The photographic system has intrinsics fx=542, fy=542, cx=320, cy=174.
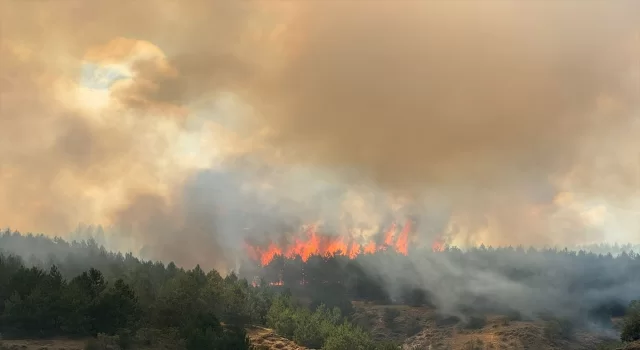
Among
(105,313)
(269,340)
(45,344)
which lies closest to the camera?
(45,344)

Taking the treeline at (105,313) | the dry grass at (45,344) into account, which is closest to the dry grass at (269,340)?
the treeline at (105,313)

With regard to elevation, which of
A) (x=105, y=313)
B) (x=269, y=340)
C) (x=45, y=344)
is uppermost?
(x=105, y=313)

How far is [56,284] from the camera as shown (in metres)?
111

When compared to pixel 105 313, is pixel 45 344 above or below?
below

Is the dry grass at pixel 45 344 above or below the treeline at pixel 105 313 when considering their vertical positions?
below

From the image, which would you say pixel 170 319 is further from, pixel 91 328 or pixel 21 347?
pixel 21 347

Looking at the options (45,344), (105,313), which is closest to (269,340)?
(105,313)

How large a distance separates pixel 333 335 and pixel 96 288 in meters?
76.5

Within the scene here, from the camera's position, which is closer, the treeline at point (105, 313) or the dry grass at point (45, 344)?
the dry grass at point (45, 344)

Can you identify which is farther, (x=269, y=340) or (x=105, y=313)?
(x=269, y=340)

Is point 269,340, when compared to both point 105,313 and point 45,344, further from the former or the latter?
point 45,344

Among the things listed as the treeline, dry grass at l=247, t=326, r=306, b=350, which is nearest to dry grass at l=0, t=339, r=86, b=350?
the treeline

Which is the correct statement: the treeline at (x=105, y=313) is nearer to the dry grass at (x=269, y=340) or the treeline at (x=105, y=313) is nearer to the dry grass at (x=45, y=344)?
the dry grass at (x=45, y=344)

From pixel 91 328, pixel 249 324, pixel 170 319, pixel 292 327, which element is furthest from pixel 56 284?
pixel 292 327
